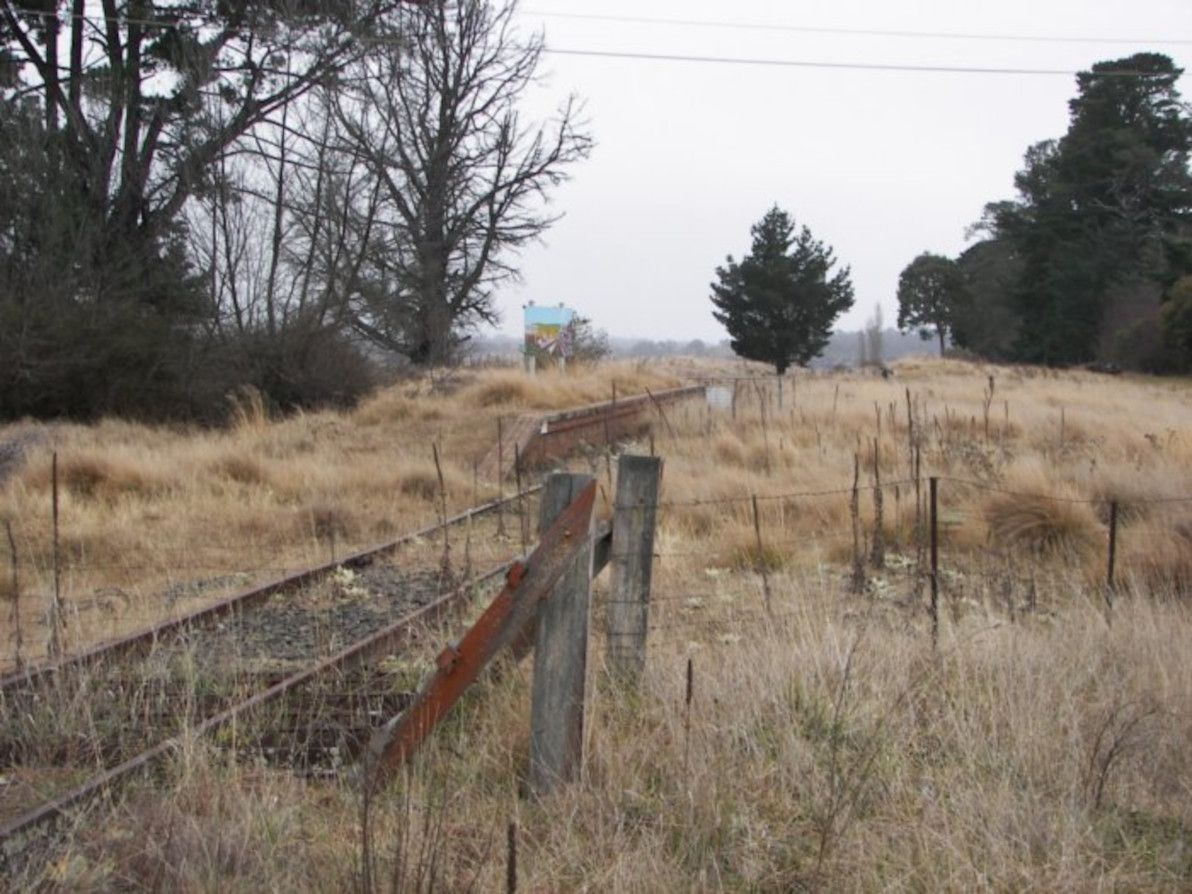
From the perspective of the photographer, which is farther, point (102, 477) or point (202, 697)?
point (102, 477)

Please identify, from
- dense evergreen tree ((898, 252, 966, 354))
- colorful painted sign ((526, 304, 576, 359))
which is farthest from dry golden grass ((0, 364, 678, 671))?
dense evergreen tree ((898, 252, 966, 354))

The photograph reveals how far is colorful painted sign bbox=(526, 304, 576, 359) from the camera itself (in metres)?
28.0

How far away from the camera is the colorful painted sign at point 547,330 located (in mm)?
28000

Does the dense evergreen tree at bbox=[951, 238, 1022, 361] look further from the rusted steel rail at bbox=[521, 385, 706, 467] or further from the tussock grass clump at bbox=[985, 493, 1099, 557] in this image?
the tussock grass clump at bbox=[985, 493, 1099, 557]

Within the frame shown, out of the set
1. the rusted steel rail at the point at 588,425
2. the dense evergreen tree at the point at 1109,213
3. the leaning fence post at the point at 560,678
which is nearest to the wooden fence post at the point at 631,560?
the leaning fence post at the point at 560,678

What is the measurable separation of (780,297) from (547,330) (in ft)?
108

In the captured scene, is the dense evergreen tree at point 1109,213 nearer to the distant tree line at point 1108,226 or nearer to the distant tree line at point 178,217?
the distant tree line at point 1108,226

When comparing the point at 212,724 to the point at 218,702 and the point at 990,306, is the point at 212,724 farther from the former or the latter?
the point at 990,306

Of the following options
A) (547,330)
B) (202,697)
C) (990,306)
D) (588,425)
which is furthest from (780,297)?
Result: (202,697)

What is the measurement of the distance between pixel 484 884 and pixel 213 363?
19450mm

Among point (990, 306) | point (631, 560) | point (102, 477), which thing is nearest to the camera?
point (631, 560)

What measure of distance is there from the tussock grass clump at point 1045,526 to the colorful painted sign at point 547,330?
764 inches

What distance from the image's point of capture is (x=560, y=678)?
3.86 metres

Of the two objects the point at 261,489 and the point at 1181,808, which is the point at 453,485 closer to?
the point at 261,489
